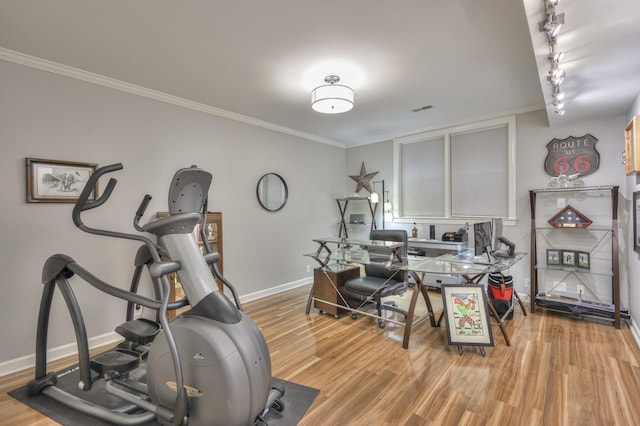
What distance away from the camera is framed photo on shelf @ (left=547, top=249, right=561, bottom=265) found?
3.70m

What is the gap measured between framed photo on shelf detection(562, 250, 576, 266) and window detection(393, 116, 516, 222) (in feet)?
2.36

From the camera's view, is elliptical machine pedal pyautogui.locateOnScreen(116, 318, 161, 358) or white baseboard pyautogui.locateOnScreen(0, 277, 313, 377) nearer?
elliptical machine pedal pyautogui.locateOnScreen(116, 318, 161, 358)

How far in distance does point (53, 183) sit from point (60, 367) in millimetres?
1607

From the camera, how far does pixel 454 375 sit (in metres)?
2.35

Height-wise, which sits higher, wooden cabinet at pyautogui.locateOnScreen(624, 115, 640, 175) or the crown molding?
the crown molding

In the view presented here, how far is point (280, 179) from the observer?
4770 millimetres

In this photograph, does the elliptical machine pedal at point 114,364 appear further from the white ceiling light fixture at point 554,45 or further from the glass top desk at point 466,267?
the white ceiling light fixture at point 554,45

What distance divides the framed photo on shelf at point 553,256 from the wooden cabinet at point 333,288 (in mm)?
2424

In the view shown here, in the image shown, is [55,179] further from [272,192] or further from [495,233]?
[495,233]

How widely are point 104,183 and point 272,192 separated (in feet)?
7.12

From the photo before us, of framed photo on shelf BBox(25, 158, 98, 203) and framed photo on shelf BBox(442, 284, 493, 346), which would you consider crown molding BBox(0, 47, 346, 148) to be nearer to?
framed photo on shelf BBox(25, 158, 98, 203)

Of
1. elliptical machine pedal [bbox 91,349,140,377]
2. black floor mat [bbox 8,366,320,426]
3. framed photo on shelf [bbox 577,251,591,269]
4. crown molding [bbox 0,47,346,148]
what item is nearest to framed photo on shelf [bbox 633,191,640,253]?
framed photo on shelf [bbox 577,251,591,269]

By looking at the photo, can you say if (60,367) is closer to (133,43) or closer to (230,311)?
(230,311)

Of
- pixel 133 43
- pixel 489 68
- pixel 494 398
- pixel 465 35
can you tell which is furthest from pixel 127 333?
pixel 489 68
